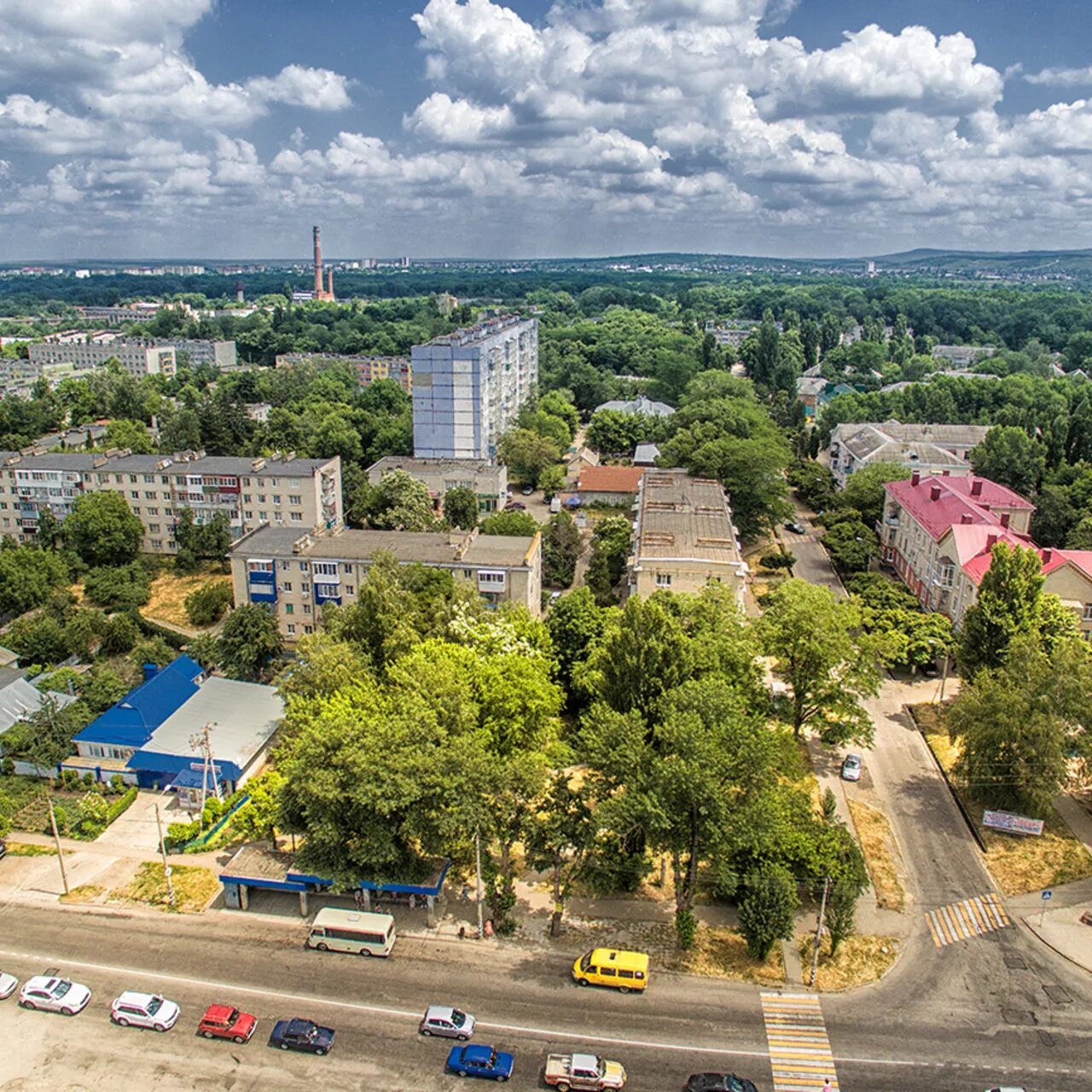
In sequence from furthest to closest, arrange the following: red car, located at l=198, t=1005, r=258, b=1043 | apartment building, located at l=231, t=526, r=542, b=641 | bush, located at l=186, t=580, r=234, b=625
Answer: bush, located at l=186, t=580, r=234, b=625 < apartment building, located at l=231, t=526, r=542, b=641 < red car, located at l=198, t=1005, r=258, b=1043

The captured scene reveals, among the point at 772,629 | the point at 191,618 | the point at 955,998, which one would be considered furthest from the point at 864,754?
the point at 191,618

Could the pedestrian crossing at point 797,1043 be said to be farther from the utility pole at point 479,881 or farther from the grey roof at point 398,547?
the grey roof at point 398,547

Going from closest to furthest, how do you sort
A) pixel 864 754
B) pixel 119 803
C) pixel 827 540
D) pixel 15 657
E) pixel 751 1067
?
pixel 751 1067 → pixel 119 803 → pixel 864 754 → pixel 15 657 → pixel 827 540

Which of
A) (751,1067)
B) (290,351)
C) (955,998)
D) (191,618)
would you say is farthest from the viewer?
(290,351)

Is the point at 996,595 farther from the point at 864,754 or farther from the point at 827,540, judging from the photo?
the point at 827,540

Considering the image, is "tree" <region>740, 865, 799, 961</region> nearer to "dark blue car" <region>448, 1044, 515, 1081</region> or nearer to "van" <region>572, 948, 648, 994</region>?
→ "van" <region>572, 948, 648, 994</region>

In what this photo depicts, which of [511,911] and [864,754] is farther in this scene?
[864,754]

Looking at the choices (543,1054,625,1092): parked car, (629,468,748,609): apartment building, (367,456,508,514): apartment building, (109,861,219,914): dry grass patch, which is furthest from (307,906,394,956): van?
(367,456,508,514): apartment building

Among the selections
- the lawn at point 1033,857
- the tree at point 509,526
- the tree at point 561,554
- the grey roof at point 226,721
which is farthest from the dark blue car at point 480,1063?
the tree at point 509,526
